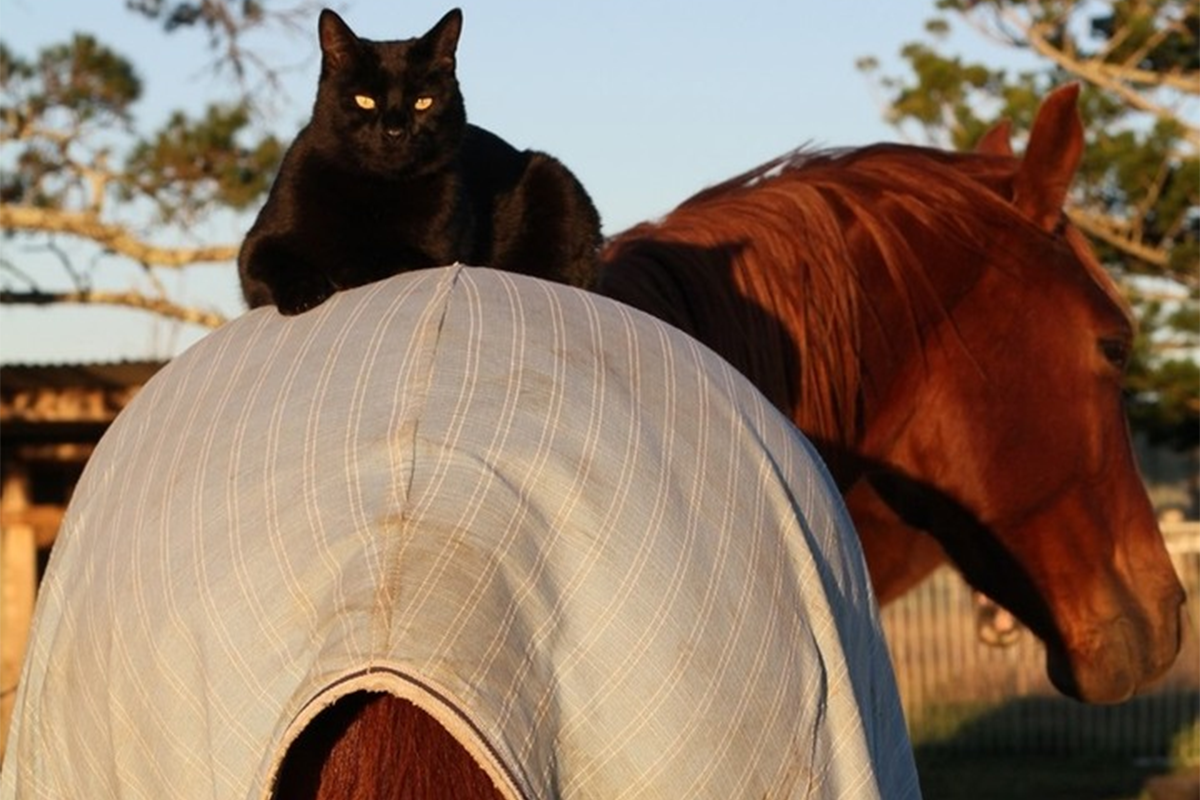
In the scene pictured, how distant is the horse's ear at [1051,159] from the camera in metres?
3.76

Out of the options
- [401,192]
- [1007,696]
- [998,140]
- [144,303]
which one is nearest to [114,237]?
[144,303]

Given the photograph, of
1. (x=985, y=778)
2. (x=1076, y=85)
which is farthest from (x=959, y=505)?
(x=985, y=778)

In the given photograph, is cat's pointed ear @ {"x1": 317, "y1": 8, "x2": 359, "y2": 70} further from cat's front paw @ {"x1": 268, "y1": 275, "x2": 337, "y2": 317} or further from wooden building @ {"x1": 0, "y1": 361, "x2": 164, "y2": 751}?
wooden building @ {"x1": 0, "y1": 361, "x2": 164, "y2": 751}

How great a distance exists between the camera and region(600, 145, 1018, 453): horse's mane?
11.1ft

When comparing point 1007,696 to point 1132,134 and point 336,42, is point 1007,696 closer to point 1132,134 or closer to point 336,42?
point 1132,134

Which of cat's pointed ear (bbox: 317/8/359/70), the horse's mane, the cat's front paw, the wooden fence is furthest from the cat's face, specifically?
Result: the wooden fence

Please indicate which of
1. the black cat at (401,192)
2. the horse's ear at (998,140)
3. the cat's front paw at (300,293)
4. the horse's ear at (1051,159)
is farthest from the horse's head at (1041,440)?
the cat's front paw at (300,293)

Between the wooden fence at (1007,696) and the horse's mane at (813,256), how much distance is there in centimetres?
1214

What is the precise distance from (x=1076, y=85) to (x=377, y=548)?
259 centimetres

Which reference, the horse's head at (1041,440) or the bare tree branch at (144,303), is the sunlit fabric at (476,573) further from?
the bare tree branch at (144,303)

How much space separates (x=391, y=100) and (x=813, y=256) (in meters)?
0.95

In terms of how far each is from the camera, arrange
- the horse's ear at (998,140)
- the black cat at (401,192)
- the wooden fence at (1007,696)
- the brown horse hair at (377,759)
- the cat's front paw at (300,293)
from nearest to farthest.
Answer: the brown horse hair at (377,759), the cat's front paw at (300,293), the black cat at (401,192), the horse's ear at (998,140), the wooden fence at (1007,696)

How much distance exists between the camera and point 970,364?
3.74 m

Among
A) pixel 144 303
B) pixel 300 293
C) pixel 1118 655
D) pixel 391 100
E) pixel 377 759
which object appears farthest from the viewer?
pixel 144 303
